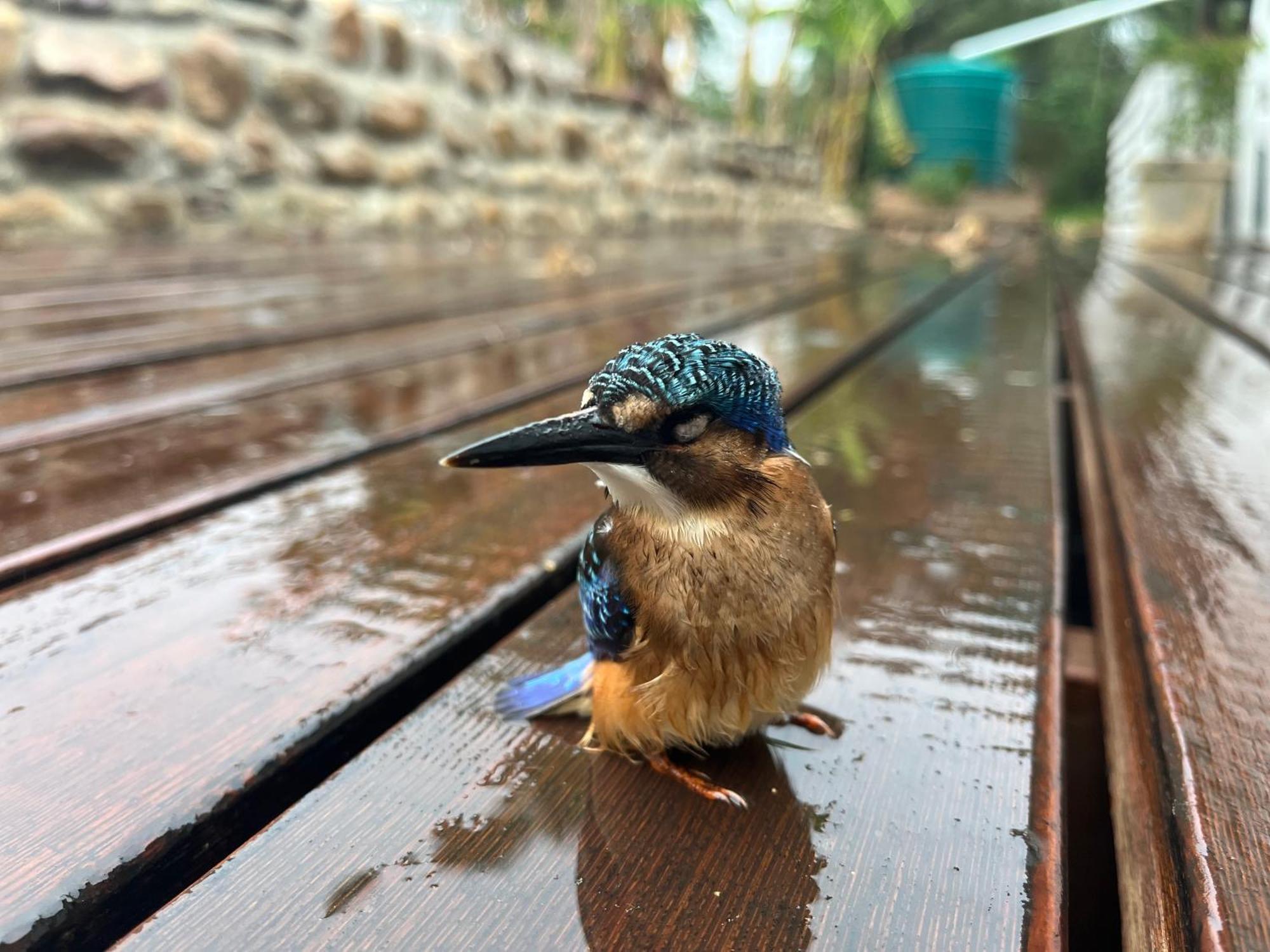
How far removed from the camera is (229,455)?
1571mm

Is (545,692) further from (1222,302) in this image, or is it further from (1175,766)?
(1222,302)

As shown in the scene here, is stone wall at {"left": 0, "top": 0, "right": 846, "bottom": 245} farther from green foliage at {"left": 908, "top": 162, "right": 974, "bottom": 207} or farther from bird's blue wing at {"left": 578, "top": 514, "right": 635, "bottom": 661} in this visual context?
green foliage at {"left": 908, "top": 162, "right": 974, "bottom": 207}

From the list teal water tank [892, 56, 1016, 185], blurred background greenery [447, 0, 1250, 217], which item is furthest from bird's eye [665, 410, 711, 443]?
teal water tank [892, 56, 1016, 185]

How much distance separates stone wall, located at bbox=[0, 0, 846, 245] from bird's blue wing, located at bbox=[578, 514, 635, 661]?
10.7 feet

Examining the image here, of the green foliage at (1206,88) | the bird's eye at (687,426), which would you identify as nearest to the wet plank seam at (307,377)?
the bird's eye at (687,426)

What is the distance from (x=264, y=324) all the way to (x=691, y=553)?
2037mm

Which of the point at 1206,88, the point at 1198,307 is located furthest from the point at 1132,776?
the point at 1206,88

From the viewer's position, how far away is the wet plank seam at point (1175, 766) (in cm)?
65

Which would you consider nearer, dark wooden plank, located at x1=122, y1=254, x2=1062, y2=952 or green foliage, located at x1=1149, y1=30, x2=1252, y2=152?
dark wooden plank, located at x1=122, y1=254, x2=1062, y2=952

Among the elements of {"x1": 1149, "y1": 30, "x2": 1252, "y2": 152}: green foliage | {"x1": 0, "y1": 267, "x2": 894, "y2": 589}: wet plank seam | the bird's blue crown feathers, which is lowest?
{"x1": 0, "y1": 267, "x2": 894, "y2": 589}: wet plank seam

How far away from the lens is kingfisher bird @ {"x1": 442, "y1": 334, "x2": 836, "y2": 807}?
806mm

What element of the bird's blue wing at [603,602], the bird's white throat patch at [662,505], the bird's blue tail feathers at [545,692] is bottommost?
the bird's blue tail feathers at [545,692]

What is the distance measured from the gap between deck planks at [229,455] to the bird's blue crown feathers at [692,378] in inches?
30.8

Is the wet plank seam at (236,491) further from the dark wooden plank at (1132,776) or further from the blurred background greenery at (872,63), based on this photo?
the blurred background greenery at (872,63)
